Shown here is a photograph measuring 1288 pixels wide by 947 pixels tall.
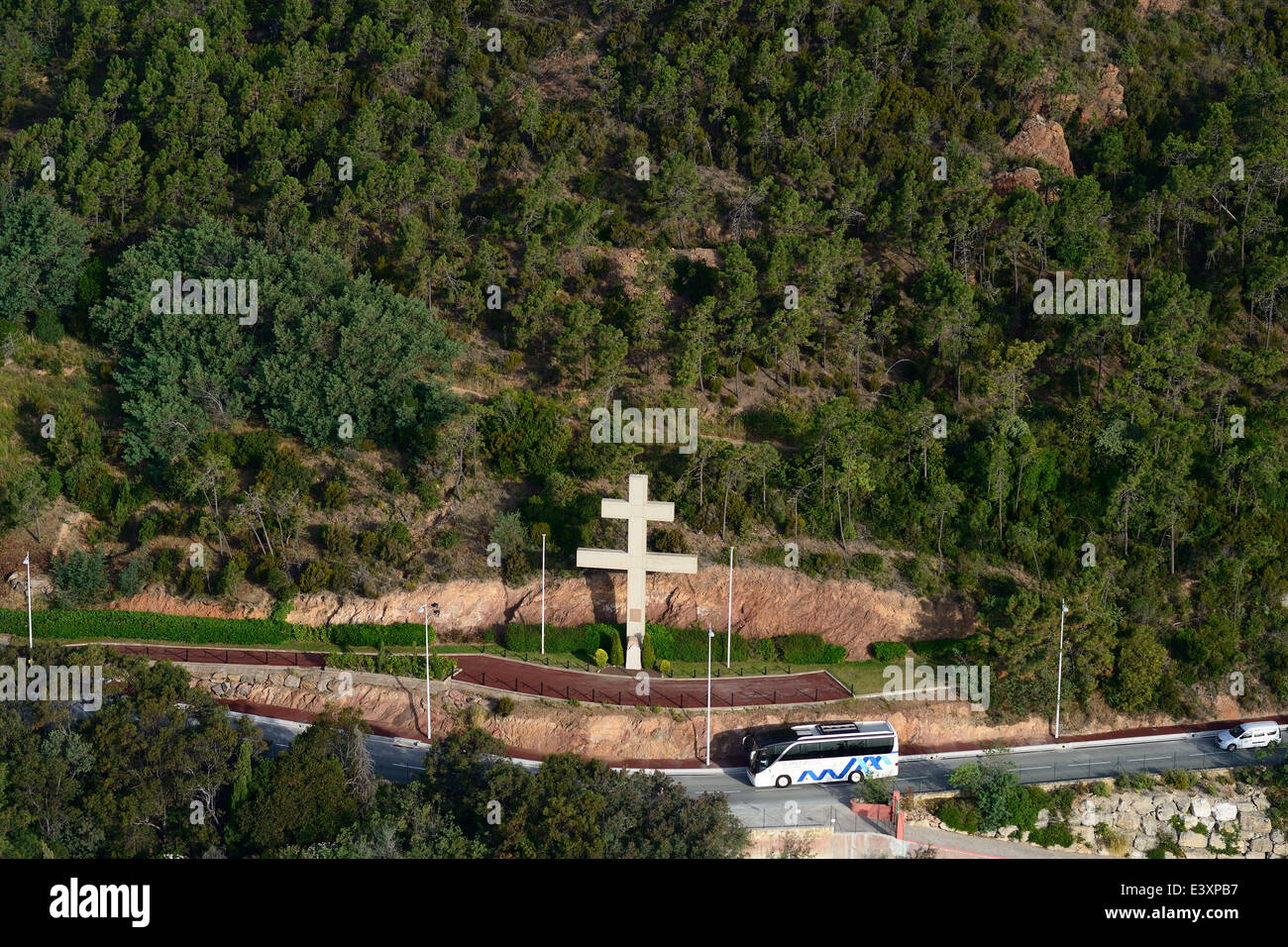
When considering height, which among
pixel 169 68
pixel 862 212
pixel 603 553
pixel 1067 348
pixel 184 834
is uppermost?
pixel 169 68

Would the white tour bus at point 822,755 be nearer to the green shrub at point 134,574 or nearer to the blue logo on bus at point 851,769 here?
the blue logo on bus at point 851,769

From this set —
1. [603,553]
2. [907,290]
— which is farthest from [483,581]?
[907,290]

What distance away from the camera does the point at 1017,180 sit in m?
85.1

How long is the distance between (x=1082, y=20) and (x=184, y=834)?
78241mm

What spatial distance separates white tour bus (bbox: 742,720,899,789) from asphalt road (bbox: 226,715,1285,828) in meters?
0.54

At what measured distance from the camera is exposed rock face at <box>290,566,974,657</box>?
2598 inches

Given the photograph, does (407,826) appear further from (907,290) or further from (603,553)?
(907,290)

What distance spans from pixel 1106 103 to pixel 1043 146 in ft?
24.0

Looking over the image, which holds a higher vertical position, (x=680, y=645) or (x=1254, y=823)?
(x=680, y=645)

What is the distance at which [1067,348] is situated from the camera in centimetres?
7438

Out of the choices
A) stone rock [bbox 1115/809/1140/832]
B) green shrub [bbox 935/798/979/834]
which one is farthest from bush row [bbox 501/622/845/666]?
stone rock [bbox 1115/809/1140/832]

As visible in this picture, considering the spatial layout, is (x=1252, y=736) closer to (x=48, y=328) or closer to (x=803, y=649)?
(x=803, y=649)

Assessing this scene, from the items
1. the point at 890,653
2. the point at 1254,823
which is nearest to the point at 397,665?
the point at 890,653

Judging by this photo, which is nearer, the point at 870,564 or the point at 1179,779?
the point at 1179,779
